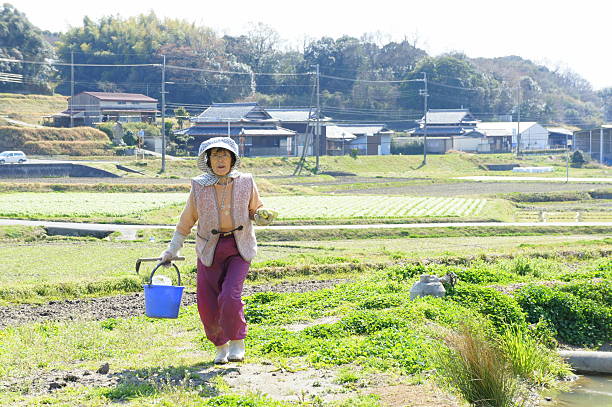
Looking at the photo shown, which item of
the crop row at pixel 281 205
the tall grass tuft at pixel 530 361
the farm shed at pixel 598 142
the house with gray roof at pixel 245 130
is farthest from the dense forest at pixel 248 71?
the tall grass tuft at pixel 530 361

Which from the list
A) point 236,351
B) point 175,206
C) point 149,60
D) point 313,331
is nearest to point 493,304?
point 313,331

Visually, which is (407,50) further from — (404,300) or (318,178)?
(404,300)

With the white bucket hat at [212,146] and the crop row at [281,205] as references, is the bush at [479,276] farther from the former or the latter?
the crop row at [281,205]

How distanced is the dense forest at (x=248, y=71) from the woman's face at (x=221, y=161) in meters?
70.9

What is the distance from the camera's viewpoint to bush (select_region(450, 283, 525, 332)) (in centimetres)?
1000

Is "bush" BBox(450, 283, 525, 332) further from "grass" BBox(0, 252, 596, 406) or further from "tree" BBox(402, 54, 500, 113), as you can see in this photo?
"tree" BBox(402, 54, 500, 113)

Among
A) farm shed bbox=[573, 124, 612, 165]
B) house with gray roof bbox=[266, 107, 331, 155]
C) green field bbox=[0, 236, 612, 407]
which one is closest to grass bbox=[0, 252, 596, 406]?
green field bbox=[0, 236, 612, 407]

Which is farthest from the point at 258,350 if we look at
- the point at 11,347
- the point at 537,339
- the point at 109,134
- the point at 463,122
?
the point at 463,122

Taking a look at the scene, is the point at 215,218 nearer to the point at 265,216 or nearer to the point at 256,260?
the point at 265,216

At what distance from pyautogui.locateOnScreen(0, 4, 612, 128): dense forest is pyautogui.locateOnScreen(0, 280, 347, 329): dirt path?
2591 inches

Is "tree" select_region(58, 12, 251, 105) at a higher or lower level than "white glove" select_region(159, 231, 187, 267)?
higher

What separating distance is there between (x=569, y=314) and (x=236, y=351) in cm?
496

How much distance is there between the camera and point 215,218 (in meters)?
7.92

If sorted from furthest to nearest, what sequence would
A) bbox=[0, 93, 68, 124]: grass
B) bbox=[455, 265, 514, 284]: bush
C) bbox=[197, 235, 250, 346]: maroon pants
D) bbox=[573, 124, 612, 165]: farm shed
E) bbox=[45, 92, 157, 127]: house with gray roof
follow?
bbox=[573, 124, 612, 165]: farm shed → bbox=[0, 93, 68, 124]: grass → bbox=[45, 92, 157, 127]: house with gray roof → bbox=[455, 265, 514, 284]: bush → bbox=[197, 235, 250, 346]: maroon pants
